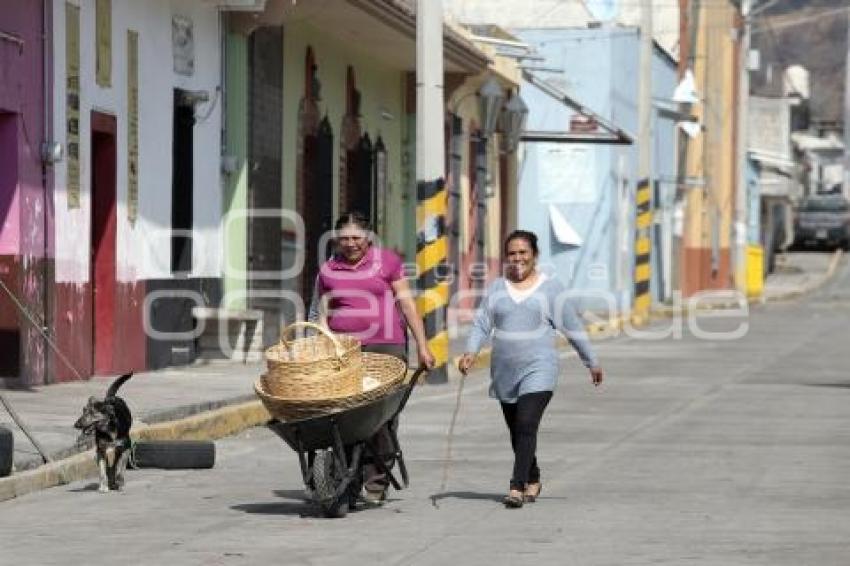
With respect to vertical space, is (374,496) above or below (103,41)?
below

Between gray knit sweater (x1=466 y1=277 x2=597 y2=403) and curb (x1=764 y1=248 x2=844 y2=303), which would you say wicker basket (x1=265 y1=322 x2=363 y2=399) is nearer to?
gray knit sweater (x1=466 y1=277 x2=597 y2=403)

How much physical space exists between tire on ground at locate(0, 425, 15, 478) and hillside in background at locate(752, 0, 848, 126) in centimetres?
14092

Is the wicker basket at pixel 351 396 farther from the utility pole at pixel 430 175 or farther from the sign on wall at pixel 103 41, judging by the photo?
the utility pole at pixel 430 175

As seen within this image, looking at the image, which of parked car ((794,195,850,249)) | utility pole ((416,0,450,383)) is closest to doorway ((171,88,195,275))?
utility pole ((416,0,450,383))

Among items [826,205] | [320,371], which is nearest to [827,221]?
[826,205]

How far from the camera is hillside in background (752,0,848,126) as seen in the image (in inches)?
6358

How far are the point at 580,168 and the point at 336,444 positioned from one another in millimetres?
39143

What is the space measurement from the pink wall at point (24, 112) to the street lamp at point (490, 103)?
766 inches

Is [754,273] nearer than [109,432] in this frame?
No

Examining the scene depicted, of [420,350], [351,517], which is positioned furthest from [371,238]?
[351,517]

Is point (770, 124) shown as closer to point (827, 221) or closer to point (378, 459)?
point (827, 221)

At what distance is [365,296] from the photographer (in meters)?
14.6

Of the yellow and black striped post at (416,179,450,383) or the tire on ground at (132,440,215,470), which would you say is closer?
the tire on ground at (132,440,215,470)

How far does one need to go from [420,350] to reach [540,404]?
2.59 ft
